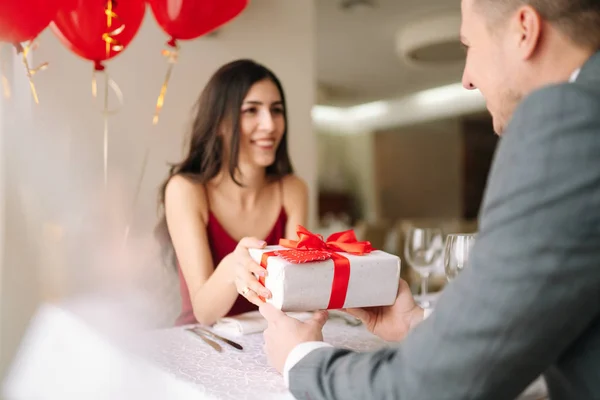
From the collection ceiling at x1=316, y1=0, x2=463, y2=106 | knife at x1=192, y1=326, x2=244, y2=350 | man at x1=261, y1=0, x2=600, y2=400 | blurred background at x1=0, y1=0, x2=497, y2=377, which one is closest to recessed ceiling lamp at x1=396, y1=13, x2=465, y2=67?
ceiling at x1=316, y1=0, x2=463, y2=106

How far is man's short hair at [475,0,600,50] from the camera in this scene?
0.60 meters

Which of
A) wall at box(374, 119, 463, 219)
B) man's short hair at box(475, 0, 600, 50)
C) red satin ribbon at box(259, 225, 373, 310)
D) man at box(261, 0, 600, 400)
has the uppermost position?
man's short hair at box(475, 0, 600, 50)

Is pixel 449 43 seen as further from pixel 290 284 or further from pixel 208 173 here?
pixel 290 284

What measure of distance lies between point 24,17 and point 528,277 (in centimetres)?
107

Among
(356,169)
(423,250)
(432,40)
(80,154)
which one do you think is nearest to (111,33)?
(80,154)

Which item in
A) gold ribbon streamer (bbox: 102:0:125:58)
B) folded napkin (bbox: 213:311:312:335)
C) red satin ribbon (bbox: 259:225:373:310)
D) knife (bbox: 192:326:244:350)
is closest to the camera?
red satin ribbon (bbox: 259:225:373:310)

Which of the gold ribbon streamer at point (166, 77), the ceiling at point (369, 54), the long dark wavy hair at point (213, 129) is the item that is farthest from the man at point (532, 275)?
the ceiling at point (369, 54)

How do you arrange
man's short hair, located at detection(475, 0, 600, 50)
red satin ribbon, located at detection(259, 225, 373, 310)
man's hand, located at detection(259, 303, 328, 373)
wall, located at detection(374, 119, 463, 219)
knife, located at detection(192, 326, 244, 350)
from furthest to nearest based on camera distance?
wall, located at detection(374, 119, 463, 219) < knife, located at detection(192, 326, 244, 350) < red satin ribbon, located at detection(259, 225, 373, 310) < man's hand, located at detection(259, 303, 328, 373) < man's short hair, located at detection(475, 0, 600, 50)

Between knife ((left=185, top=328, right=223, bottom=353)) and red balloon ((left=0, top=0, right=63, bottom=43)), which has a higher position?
red balloon ((left=0, top=0, right=63, bottom=43))

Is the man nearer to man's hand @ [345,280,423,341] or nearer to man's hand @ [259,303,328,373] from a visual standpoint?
man's hand @ [259,303,328,373]

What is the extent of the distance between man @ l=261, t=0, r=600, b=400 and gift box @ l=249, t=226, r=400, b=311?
0.22 m

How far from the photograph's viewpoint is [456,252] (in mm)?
1081

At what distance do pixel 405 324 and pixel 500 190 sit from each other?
47 cm

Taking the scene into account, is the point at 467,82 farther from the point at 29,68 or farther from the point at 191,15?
the point at 29,68
